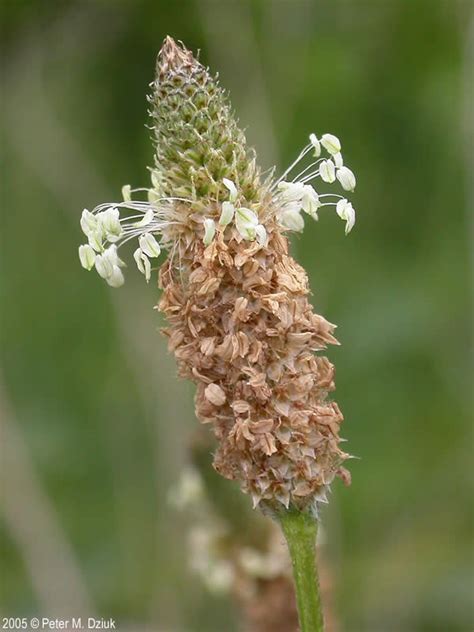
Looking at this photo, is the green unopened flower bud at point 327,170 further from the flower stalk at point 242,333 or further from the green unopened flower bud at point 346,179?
the flower stalk at point 242,333

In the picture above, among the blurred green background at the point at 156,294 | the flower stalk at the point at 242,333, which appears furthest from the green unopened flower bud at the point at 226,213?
the blurred green background at the point at 156,294

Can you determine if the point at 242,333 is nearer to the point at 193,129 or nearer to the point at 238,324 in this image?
the point at 238,324

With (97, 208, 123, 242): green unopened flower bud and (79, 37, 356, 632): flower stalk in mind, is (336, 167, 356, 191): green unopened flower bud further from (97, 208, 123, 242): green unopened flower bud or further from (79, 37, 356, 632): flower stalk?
(97, 208, 123, 242): green unopened flower bud

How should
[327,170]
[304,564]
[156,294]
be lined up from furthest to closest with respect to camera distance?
[156,294] → [327,170] → [304,564]

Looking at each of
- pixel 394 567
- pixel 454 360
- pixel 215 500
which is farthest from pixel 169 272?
pixel 454 360

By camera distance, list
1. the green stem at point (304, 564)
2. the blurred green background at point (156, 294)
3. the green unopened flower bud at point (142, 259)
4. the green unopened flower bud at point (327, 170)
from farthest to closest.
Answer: the blurred green background at point (156, 294) < the green unopened flower bud at point (327, 170) < the green unopened flower bud at point (142, 259) < the green stem at point (304, 564)

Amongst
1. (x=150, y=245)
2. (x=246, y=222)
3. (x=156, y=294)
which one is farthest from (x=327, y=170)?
(x=156, y=294)
